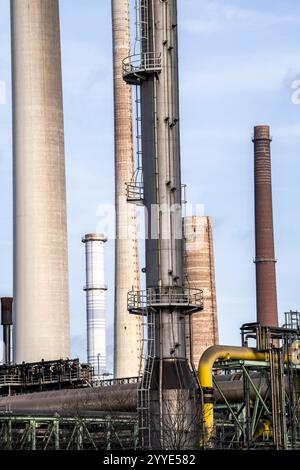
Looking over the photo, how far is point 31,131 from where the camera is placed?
6925 centimetres

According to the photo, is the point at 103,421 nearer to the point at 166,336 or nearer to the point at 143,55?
the point at 166,336

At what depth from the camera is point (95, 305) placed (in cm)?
11338

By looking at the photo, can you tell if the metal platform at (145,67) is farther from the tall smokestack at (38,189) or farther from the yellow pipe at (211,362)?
the tall smokestack at (38,189)

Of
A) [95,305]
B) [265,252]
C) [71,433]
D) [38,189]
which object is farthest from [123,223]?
[71,433]

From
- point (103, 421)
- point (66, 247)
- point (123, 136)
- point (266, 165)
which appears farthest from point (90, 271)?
point (103, 421)

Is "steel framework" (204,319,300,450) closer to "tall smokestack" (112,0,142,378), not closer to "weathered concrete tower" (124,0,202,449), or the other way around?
"weathered concrete tower" (124,0,202,449)

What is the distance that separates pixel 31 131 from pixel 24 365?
42.2 ft

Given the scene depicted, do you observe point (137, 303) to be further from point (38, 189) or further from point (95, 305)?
point (95, 305)

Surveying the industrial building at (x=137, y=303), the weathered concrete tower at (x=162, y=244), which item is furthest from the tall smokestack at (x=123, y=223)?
the weathered concrete tower at (x=162, y=244)

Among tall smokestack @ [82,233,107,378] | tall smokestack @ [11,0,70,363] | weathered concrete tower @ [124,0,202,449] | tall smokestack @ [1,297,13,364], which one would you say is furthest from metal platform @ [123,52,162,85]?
tall smokestack @ [82,233,107,378]

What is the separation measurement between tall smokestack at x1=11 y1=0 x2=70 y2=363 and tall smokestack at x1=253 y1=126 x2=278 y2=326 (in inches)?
1208

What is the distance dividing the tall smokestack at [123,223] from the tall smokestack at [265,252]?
1262 cm

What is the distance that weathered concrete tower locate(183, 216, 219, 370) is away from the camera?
89.1 metres

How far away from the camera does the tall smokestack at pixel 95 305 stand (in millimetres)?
114125
